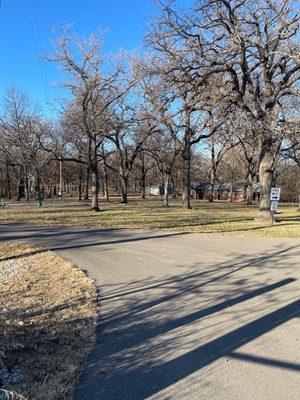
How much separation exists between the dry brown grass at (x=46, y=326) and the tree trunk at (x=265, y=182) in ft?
48.3

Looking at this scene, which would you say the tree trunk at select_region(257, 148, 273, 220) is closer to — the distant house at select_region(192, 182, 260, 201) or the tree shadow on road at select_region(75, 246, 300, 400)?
the tree shadow on road at select_region(75, 246, 300, 400)

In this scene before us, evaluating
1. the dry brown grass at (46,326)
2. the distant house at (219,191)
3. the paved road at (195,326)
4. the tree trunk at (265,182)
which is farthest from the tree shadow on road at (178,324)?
the distant house at (219,191)

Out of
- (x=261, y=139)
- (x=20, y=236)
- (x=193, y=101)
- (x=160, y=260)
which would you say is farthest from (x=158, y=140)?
(x=160, y=260)

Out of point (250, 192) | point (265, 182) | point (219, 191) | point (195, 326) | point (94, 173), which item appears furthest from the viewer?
point (219, 191)

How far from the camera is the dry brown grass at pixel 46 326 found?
3994 millimetres

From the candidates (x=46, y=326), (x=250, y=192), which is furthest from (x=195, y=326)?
(x=250, y=192)

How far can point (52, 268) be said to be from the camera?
9445 mm

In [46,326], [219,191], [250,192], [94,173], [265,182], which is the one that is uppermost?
[94,173]

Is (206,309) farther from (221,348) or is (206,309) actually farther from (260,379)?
(260,379)

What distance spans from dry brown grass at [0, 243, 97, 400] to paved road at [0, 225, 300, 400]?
0.21 meters

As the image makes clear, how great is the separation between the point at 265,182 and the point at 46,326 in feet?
61.8

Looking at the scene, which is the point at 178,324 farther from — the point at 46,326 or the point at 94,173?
the point at 94,173

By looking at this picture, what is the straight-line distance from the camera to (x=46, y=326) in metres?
5.51

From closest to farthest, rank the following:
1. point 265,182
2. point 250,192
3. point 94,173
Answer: point 265,182 < point 94,173 < point 250,192
